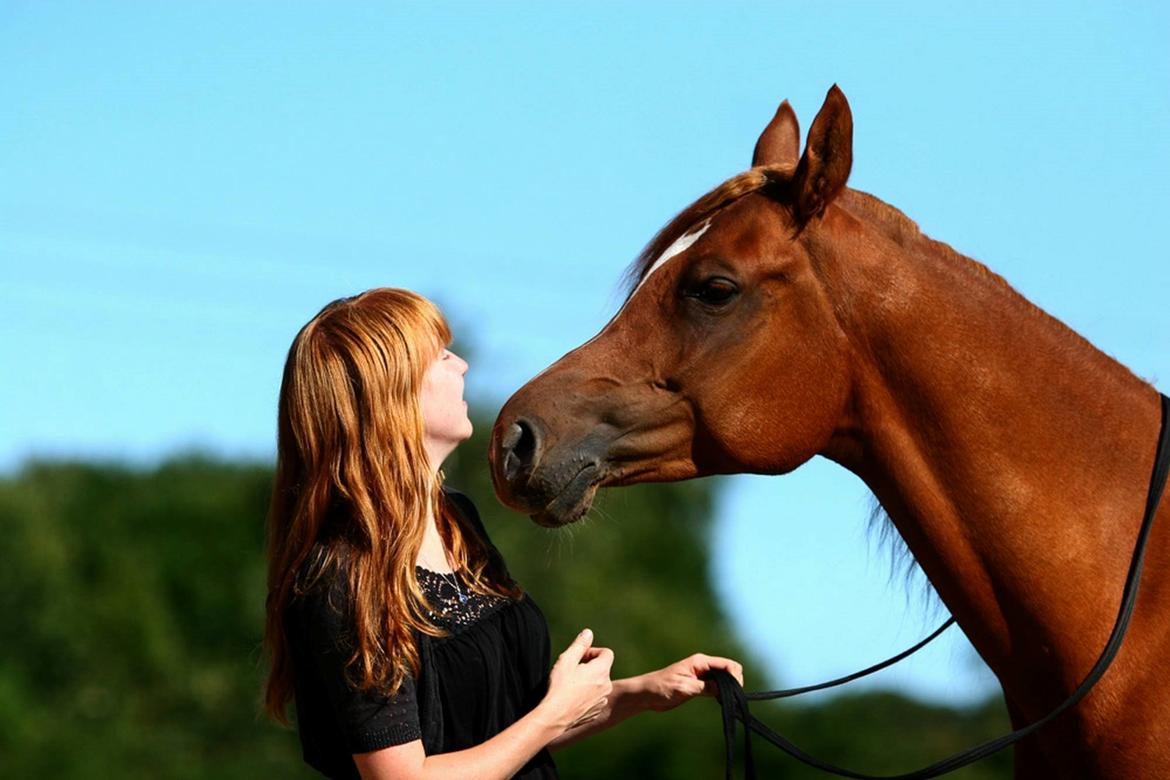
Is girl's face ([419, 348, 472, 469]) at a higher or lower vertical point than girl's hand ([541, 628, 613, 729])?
higher

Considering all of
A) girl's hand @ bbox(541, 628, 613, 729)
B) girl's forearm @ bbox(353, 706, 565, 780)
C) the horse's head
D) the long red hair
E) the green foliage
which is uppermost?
the horse's head

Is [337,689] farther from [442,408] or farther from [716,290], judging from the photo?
[716,290]

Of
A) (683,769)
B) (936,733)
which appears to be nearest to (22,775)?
(683,769)

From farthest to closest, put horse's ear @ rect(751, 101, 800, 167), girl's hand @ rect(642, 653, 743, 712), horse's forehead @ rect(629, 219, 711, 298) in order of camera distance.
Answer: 1. horse's ear @ rect(751, 101, 800, 167)
2. horse's forehead @ rect(629, 219, 711, 298)
3. girl's hand @ rect(642, 653, 743, 712)

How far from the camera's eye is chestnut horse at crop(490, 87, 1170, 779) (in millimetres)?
3332

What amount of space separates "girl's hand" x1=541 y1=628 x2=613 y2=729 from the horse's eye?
825 millimetres

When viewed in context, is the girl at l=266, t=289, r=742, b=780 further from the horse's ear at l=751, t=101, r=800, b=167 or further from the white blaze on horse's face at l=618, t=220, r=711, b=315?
the horse's ear at l=751, t=101, r=800, b=167

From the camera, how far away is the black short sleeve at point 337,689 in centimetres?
308

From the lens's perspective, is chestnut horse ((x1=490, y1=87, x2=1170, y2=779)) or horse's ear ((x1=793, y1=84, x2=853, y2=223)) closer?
chestnut horse ((x1=490, y1=87, x2=1170, y2=779))

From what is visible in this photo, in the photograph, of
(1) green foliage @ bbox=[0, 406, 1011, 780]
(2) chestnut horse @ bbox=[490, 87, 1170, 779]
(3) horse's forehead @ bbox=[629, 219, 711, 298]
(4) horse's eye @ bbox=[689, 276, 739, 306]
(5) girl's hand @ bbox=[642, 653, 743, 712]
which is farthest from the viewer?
(1) green foliage @ bbox=[0, 406, 1011, 780]

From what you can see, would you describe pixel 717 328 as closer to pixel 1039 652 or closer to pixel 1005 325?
pixel 1005 325

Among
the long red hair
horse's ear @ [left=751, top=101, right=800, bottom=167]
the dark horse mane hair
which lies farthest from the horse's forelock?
the long red hair

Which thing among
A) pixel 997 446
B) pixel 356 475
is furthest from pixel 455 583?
pixel 997 446

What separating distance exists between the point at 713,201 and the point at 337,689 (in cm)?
147
